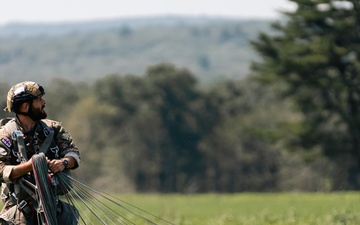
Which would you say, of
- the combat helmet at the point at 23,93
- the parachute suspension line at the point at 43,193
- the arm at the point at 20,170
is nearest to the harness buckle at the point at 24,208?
the parachute suspension line at the point at 43,193

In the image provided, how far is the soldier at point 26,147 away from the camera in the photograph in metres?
7.68

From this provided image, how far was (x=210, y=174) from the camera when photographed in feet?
279

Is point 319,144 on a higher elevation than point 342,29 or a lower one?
lower

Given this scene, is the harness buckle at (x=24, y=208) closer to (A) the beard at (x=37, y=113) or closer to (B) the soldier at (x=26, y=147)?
(B) the soldier at (x=26, y=147)

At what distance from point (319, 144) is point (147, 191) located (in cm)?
3112

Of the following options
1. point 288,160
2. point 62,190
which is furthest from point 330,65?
point 62,190

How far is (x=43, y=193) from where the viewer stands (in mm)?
7602

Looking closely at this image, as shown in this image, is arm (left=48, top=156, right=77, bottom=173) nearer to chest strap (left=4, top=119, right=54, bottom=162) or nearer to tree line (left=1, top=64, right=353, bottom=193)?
chest strap (left=4, top=119, right=54, bottom=162)

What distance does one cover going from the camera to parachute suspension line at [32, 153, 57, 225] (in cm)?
747

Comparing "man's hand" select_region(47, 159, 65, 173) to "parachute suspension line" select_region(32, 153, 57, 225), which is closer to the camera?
"parachute suspension line" select_region(32, 153, 57, 225)

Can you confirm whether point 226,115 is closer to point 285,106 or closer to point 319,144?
point 285,106

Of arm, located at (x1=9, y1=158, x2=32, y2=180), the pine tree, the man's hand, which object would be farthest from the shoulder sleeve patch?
the pine tree

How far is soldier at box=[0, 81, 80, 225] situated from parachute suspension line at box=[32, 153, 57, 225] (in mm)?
97

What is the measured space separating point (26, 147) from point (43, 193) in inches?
17.9
